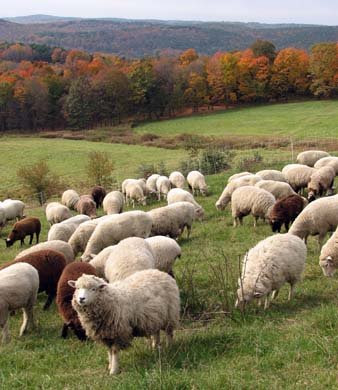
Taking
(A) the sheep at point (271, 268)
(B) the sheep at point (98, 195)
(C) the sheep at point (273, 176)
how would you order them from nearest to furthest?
(A) the sheep at point (271, 268), (C) the sheep at point (273, 176), (B) the sheep at point (98, 195)

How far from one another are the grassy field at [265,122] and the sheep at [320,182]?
29.4 metres

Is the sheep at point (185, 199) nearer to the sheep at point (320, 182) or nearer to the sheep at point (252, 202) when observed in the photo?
the sheep at point (252, 202)

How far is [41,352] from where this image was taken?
29.5 ft

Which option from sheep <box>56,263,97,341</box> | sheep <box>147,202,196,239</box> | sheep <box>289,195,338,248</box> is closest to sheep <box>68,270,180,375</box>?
sheep <box>56,263,97,341</box>

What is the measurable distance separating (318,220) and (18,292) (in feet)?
26.4

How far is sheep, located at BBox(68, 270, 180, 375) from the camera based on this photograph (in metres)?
7.75

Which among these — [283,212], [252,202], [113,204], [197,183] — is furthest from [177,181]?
[283,212]

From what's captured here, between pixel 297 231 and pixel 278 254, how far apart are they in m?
4.02

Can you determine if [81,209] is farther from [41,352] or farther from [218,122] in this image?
[218,122]

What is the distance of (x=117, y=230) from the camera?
1477 cm

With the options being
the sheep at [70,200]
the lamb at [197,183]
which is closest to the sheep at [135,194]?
the lamb at [197,183]

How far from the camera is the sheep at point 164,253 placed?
12070 mm

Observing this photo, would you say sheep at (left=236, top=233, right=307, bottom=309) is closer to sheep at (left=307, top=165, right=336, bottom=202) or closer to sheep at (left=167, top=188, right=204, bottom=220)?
sheep at (left=167, top=188, right=204, bottom=220)

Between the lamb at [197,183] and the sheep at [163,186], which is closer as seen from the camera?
the lamb at [197,183]
